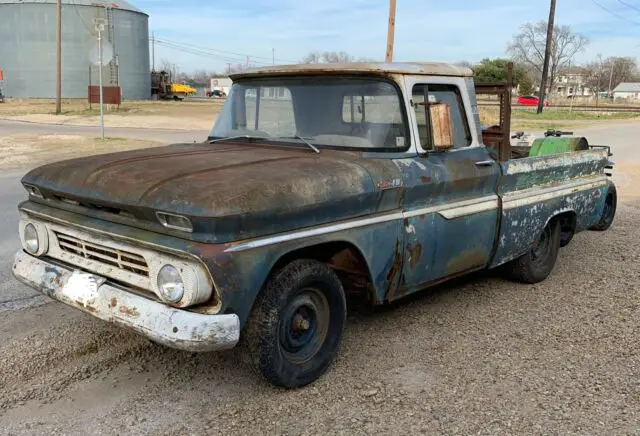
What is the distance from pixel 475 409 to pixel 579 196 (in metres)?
3.16

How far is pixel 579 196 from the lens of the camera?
230 inches

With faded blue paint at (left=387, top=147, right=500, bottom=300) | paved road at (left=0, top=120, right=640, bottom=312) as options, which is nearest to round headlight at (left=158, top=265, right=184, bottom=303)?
faded blue paint at (left=387, top=147, right=500, bottom=300)

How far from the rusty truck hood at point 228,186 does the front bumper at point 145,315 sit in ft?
1.28

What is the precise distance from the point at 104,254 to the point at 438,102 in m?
2.48

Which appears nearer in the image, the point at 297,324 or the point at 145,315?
the point at 145,315

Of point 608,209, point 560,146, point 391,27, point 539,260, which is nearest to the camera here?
point 539,260

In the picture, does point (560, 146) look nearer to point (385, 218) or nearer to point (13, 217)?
point (385, 218)

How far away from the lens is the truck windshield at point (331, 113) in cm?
412

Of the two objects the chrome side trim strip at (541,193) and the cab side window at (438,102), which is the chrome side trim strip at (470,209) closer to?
the chrome side trim strip at (541,193)

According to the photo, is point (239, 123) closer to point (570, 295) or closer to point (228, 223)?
point (228, 223)

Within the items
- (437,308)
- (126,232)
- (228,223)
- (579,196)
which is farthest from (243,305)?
(579,196)

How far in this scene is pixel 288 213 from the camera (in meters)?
3.24

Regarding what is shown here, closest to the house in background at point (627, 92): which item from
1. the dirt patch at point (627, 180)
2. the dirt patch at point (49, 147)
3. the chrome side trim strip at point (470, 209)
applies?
the dirt patch at point (627, 180)

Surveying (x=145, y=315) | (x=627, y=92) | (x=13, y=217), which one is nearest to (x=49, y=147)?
(x=13, y=217)
